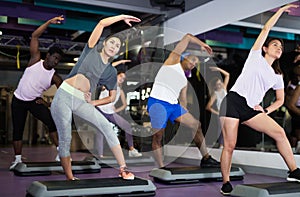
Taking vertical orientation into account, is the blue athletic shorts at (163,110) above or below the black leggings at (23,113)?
above

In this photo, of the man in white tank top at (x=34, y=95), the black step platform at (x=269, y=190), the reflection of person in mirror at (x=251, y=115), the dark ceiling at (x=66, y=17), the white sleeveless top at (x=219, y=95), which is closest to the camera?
the black step platform at (x=269, y=190)

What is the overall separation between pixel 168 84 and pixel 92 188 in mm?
1902

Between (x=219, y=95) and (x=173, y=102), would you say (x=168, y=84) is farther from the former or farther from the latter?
(x=219, y=95)

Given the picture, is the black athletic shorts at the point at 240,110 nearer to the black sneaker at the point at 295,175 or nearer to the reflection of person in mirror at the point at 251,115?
the reflection of person in mirror at the point at 251,115

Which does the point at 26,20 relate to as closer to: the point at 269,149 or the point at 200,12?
the point at 200,12

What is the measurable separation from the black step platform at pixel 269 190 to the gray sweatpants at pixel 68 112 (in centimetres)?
125

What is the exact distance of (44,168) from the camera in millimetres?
4930

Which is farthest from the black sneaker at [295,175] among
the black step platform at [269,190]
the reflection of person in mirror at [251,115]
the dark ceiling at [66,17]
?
the dark ceiling at [66,17]

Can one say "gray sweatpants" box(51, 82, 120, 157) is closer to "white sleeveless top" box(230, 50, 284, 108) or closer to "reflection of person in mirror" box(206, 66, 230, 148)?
"white sleeveless top" box(230, 50, 284, 108)

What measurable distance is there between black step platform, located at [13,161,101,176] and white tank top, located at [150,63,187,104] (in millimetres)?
1402

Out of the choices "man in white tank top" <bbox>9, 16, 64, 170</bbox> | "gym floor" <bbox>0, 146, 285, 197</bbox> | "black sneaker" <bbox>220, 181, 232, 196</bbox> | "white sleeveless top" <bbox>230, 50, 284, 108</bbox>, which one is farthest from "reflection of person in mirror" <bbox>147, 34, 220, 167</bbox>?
"man in white tank top" <bbox>9, 16, 64, 170</bbox>

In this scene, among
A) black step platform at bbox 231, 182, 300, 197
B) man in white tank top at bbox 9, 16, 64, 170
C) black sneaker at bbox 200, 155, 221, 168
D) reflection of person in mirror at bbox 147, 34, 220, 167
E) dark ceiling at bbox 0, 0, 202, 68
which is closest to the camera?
black step platform at bbox 231, 182, 300, 197

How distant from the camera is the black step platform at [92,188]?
3204mm

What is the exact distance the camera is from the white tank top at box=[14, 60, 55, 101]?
17.3 ft
